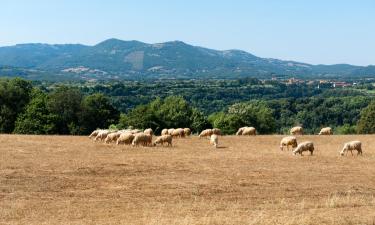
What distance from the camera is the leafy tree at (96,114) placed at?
242 ft

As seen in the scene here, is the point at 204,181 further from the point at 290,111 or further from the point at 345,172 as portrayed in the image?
the point at 290,111

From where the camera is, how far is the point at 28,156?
30344mm

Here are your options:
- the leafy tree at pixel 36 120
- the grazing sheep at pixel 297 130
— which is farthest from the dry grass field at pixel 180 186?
the leafy tree at pixel 36 120

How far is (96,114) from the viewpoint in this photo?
7469 centimetres

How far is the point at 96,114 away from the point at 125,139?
1471 inches

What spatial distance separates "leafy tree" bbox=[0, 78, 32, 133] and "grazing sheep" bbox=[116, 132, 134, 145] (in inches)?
1375

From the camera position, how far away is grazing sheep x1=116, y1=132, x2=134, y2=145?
38.3m

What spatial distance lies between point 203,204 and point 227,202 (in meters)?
1.05

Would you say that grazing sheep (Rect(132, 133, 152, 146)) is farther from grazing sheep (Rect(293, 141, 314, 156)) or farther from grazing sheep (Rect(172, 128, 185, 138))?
grazing sheep (Rect(293, 141, 314, 156))

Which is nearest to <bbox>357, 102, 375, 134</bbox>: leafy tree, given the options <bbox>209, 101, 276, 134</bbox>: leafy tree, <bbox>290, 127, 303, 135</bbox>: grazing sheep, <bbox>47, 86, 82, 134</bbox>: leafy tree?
<bbox>209, 101, 276, 134</bbox>: leafy tree

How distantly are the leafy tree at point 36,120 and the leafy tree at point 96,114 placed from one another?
18.9 feet

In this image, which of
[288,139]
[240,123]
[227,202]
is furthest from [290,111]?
[227,202]

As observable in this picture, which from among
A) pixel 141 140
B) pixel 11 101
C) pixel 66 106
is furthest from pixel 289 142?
pixel 11 101

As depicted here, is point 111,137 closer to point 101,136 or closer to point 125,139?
point 125,139
